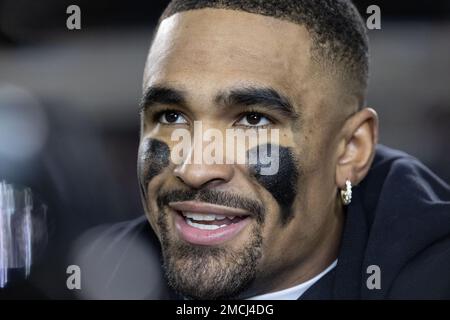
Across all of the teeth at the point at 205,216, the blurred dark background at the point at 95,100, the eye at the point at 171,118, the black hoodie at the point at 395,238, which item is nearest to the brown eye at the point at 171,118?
the eye at the point at 171,118

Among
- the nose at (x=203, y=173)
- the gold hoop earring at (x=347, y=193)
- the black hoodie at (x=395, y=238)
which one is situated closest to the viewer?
the nose at (x=203, y=173)

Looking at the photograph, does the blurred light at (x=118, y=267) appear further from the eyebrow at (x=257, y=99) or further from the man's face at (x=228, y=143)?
the eyebrow at (x=257, y=99)

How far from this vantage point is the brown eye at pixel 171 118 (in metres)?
1.46

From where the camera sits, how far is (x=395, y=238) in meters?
1.48

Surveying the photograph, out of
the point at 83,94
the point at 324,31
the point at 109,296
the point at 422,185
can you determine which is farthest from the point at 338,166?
the point at 83,94

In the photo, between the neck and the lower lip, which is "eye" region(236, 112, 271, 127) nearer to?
the lower lip

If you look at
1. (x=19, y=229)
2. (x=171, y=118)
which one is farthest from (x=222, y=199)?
(x=19, y=229)

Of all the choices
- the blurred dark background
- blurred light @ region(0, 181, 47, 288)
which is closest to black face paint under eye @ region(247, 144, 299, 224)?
the blurred dark background

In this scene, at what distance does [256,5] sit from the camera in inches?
55.3

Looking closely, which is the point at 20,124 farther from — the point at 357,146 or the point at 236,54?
the point at 357,146

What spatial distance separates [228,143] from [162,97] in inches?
7.9

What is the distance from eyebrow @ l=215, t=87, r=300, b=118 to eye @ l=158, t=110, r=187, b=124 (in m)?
0.13

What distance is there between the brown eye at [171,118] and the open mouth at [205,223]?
0.21 metres
